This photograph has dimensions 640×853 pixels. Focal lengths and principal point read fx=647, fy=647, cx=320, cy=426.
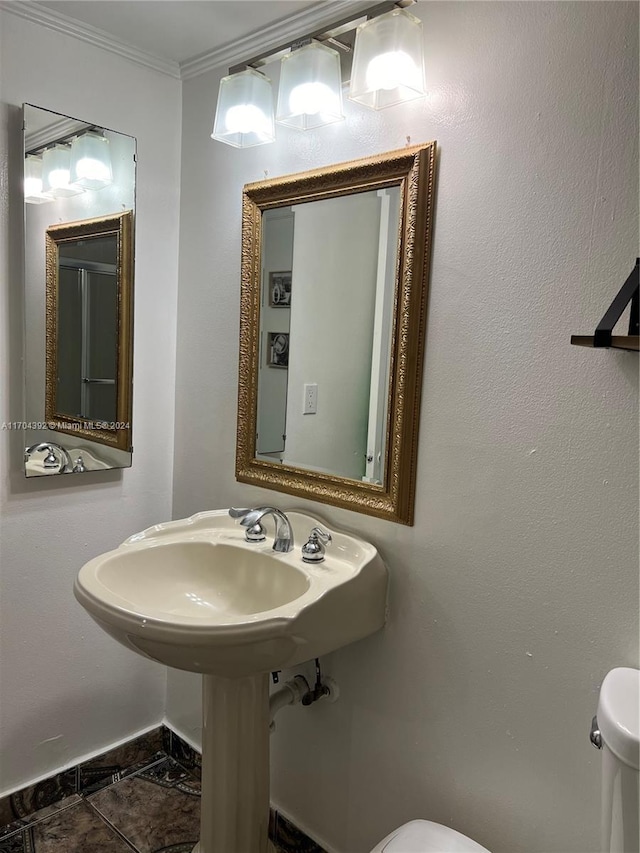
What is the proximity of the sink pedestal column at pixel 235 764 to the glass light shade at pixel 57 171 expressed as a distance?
134 cm

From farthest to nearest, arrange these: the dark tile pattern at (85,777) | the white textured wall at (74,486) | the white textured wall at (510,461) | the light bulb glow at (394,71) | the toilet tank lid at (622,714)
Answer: the dark tile pattern at (85,777)
the white textured wall at (74,486)
the light bulb glow at (394,71)
the white textured wall at (510,461)
the toilet tank lid at (622,714)

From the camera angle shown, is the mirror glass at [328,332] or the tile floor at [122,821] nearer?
the mirror glass at [328,332]

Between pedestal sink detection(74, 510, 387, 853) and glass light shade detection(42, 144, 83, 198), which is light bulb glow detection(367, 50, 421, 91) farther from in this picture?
pedestal sink detection(74, 510, 387, 853)

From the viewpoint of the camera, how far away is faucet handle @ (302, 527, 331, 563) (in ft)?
5.09

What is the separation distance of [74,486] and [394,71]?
140cm

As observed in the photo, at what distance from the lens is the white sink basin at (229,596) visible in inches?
49.5

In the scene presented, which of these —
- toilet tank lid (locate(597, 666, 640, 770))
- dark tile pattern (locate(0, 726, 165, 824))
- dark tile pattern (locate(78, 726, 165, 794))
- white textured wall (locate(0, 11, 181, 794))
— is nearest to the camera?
toilet tank lid (locate(597, 666, 640, 770))

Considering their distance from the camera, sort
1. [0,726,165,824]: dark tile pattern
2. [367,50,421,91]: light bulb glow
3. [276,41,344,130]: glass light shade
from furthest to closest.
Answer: [0,726,165,824]: dark tile pattern < [276,41,344,130]: glass light shade < [367,50,421,91]: light bulb glow

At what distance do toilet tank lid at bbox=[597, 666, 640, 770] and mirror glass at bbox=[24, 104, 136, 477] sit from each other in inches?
57.7

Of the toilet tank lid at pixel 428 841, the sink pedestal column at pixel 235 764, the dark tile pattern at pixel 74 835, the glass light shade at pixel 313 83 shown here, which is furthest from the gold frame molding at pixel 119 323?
the toilet tank lid at pixel 428 841

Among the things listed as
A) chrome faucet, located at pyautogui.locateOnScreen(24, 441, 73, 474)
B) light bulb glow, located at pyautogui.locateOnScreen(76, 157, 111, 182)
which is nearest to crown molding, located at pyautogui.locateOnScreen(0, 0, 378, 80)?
light bulb glow, located at pyautogui.locateOnScreen(76, 157, 111, 182)

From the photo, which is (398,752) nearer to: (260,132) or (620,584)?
(620,584)

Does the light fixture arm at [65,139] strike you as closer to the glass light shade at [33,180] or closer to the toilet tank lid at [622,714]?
the glass light shade at [33,180]

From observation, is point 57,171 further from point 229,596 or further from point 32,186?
point 229,596
